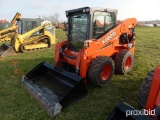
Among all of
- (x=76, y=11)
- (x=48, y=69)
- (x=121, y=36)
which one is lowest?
(x=48, y=69)

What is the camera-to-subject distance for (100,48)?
5020mm

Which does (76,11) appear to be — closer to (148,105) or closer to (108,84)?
(108,84)

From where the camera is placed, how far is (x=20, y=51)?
1062cm

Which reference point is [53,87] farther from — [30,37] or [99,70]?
[30,37]

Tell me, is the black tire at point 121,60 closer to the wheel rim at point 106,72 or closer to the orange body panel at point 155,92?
the wheel rim at point 106,72

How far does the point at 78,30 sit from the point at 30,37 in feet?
21.2

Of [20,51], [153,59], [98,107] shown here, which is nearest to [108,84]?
[98,107]

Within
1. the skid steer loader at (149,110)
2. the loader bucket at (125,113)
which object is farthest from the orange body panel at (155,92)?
the loader bucket at (125,113)

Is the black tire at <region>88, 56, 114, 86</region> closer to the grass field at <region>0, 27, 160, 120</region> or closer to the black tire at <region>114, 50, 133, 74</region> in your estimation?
the grass field at <region>0, 27, 160, 120</region>

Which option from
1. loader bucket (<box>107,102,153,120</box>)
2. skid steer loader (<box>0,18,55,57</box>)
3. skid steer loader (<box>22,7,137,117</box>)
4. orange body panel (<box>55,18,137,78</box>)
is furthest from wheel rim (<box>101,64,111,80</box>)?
skid steer loader (<box>0,18,55,57</box>)

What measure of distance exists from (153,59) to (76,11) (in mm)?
4380

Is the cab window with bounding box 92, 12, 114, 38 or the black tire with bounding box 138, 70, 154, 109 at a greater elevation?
the cab window with bounding box 92, 12, 114, 38

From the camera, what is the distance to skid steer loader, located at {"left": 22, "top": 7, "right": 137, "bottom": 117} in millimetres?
4129

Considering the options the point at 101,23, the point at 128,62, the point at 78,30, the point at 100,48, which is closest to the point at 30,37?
the point at 78,30
